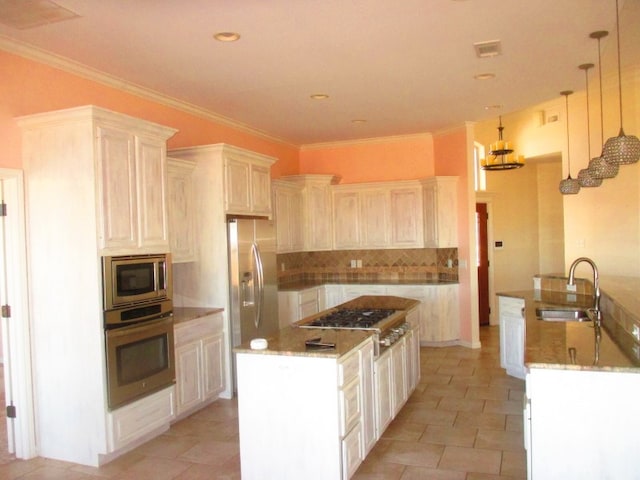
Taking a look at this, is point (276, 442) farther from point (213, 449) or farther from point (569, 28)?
point (569, 28)

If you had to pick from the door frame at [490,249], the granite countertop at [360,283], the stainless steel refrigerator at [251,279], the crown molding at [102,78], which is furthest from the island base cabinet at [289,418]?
the door frame at [490,249]

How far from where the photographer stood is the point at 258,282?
5.43 meters

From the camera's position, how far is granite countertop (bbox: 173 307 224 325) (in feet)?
14.8

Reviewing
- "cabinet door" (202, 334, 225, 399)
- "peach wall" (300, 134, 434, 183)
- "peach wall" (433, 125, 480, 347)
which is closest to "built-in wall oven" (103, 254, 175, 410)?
"cabinet door" (202, 334, 225, 399)

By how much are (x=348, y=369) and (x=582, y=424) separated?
129 centimetres

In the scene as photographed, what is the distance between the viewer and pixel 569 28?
12.5 ft

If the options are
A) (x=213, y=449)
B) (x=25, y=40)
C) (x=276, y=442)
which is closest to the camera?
(x=276, y=442)

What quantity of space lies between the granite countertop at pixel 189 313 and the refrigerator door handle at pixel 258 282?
1.59 feet

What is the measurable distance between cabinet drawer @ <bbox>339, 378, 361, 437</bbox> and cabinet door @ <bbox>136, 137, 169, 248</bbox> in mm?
1949

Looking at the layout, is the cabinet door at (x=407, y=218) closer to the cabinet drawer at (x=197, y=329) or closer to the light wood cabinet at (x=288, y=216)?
the light wood cabinet at (x=288, y=216)

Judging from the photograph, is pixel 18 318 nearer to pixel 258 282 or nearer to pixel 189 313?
pixel 189 313

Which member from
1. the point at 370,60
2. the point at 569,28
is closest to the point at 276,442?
the point at 370,60

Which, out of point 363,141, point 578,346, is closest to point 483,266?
point 363,141

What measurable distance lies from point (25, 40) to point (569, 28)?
13.1 ft
